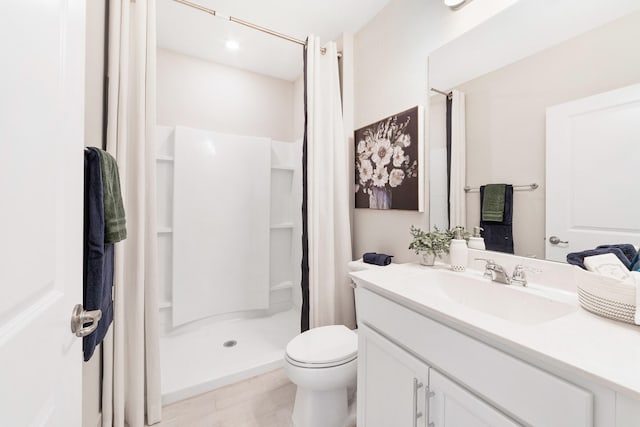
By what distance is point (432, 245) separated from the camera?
133cm

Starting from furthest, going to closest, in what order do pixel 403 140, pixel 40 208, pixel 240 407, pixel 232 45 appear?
1. pixel 232 45
2. pixel 403 140
3. pixel 240 407
4. pixel 40 208

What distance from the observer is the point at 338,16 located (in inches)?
72.1

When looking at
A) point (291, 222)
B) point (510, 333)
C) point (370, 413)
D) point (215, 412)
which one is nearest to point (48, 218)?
point (510, 333)

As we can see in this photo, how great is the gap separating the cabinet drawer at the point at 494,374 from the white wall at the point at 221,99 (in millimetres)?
2307

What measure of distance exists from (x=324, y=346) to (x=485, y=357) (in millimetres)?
860

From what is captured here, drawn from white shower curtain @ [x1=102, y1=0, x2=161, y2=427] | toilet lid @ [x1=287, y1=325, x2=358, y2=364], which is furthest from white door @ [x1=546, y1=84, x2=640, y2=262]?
white shower curtain @ [x1=102, y1=0, x2=161, y2=427]

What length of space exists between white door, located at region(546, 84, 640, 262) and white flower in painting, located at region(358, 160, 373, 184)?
100cm

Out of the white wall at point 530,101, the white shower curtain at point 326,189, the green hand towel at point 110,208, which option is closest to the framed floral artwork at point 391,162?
the white shower curtain at point 326,189

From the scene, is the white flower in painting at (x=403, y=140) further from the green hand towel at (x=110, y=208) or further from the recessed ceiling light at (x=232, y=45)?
the recessed ceiling light at (x=232, y=45)

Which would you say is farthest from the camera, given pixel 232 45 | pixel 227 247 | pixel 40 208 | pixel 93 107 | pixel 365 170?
pixel 227 247

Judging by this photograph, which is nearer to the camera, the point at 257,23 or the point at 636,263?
the point at 636,263

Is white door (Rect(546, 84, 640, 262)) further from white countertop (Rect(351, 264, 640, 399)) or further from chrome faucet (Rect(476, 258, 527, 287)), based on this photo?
white countertop (Rect(351, 264, 640, 399))

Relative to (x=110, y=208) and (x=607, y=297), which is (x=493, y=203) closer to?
(x=607, y=297)

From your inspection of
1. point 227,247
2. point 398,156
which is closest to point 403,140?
point 398,156
